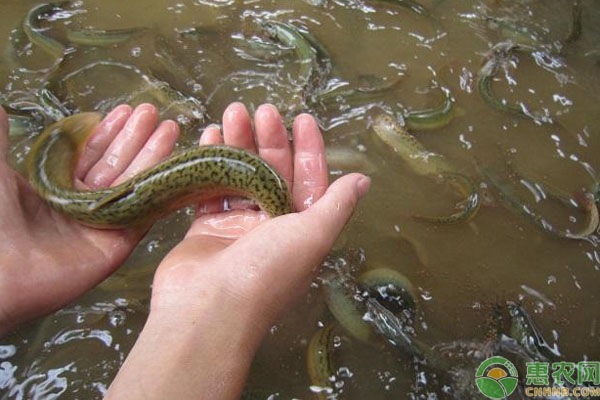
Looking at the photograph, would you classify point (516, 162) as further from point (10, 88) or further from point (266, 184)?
point (10, 88)

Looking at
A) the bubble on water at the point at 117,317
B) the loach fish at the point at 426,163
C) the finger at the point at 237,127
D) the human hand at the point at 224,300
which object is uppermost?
the finger at the point at 237,127

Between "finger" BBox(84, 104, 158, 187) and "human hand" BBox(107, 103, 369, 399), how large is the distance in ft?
2.10

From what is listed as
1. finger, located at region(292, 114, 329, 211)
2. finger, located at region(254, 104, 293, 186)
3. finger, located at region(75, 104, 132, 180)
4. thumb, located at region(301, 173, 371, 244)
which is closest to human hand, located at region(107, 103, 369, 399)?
thumb, located at region(301, 173, 371, 244)

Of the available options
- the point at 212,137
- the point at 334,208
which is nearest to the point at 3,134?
the point at 212,137

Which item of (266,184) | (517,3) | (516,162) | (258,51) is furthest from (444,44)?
(266,184)

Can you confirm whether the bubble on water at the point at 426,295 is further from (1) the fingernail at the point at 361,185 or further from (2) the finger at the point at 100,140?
(2) the finger at the point at 100,140

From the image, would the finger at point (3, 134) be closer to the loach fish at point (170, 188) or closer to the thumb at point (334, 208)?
the loach fish at point (170, 188)

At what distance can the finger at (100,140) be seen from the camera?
7.96 feet

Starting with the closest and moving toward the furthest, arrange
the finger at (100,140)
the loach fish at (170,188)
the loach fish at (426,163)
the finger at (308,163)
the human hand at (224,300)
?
the human hand at (224,300) → the loach fish at (170,188) → the finger at (308,163) → the finger at (100,140) → the loach fish at (426,163)

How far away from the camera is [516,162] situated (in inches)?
118

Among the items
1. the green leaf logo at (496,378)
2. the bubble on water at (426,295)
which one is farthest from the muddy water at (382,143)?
the green leaf logo at (496,378)

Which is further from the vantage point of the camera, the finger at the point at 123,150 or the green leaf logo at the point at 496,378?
the finger at the point at 123,150

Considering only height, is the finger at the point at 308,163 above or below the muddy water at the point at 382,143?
above

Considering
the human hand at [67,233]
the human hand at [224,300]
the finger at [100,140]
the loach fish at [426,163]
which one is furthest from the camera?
the loach fish at [426,163]
